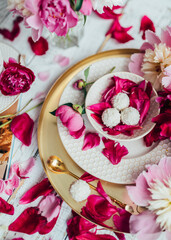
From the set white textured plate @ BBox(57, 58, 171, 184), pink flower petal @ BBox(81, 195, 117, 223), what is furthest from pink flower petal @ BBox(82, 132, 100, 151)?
pink flower petal @ BBox(81, 195, 117, 223)

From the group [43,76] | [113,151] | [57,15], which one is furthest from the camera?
[43,76]

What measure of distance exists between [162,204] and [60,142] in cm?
26

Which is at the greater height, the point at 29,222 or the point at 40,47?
the point at 40,47

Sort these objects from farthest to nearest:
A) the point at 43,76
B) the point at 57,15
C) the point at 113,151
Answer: the point at 43,76
the point at 113,151
the point at 57,15

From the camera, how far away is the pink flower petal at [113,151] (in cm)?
53

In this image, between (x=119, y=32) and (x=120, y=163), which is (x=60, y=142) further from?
(x=119, y=32)

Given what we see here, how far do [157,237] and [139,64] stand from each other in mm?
402

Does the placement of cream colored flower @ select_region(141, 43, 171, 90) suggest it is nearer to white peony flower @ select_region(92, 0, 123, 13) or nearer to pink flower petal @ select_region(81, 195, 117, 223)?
white peony flower @ select_region(92, 0, 123, 13)

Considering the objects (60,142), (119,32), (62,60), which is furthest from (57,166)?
(119,32)

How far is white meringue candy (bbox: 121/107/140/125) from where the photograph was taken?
53cm

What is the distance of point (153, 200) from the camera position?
47cm

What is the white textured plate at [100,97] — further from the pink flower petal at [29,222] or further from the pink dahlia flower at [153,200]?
the pink flower petal at [29,222]

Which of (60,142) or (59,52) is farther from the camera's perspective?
(59,52)

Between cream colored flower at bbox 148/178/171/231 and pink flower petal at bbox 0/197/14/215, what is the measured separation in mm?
303
